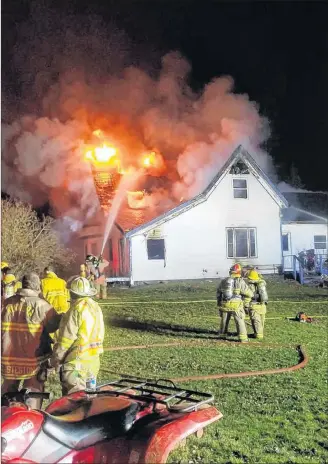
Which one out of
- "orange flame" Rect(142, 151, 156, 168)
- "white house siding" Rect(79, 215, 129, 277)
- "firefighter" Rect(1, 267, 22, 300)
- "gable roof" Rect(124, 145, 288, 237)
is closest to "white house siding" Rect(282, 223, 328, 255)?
"gable roof" Rect(124, 145, 288, 237)

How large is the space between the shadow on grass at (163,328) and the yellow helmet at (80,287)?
1.30 meters

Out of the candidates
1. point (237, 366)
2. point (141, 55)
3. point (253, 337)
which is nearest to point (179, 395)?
point (237, 366)

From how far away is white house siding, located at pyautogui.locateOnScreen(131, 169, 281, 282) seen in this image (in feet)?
13.4

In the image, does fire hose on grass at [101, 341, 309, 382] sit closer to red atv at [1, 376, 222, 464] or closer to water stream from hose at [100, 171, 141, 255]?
water stream from hose at [100, 171, 141, 255]

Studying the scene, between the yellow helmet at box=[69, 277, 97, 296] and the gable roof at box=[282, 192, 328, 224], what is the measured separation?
203 centimetres

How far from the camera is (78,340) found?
118 inches

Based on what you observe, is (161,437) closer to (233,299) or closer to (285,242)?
(285,242)

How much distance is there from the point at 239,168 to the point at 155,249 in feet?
3.66

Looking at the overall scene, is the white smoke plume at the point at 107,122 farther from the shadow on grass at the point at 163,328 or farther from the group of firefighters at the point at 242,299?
the shadow on grass at the point at 163,328

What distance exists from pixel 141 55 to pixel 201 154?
1030mm

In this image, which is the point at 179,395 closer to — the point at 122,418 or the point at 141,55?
the point at 122,418

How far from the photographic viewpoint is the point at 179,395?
109 inches

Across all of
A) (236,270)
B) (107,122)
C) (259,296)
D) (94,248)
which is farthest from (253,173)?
(94,248)

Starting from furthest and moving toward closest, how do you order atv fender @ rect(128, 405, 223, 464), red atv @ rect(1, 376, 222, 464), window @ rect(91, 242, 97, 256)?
1. window @ rect(91, 242, 97, 256)
2. atv fender @ rect(128, 405, 223, 464)
3. red atv @ rect(1, 376, 222, 464)
